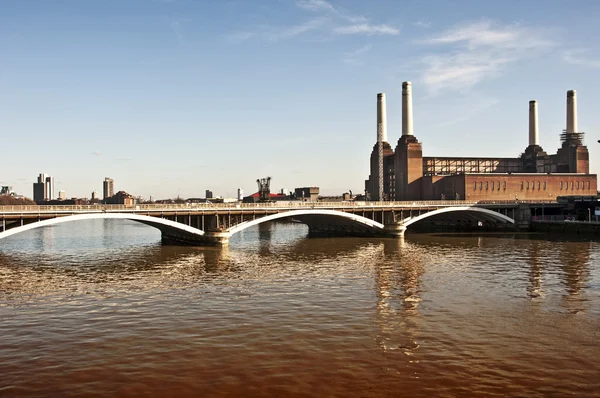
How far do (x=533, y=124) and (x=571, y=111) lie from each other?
10593 mm

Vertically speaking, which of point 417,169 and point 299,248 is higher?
point 417,169

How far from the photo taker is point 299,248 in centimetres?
6681

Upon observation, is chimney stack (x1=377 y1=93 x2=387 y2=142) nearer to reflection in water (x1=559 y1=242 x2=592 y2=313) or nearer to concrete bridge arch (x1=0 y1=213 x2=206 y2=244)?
reflection in water (x1=559 y1=242 x2=592 y2=313)

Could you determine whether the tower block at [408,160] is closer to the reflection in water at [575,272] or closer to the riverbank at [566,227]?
the riverbank at [566,227]

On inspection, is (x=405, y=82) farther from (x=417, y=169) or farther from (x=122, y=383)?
(x=122, y=383)

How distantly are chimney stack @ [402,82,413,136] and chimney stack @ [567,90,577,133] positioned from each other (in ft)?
144

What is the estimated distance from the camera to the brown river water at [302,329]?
17.5m

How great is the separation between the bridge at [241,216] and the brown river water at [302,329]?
23.3ft

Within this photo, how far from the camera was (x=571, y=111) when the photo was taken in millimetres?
133875

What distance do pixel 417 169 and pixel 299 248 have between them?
70.5 metres

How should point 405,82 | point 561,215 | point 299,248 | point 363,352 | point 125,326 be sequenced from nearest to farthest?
point 363,352 → point 125,326 → point 299,248 → point 561,215 → point 405,82

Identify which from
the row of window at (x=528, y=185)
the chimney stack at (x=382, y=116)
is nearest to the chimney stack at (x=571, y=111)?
the row of window at (x=528, y=185)

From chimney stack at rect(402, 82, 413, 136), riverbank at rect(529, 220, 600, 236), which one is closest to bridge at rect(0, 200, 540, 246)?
riverbank at rect(529, 220, 600, 236)

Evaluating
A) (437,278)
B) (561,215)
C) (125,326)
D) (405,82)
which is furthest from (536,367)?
(405,82)
